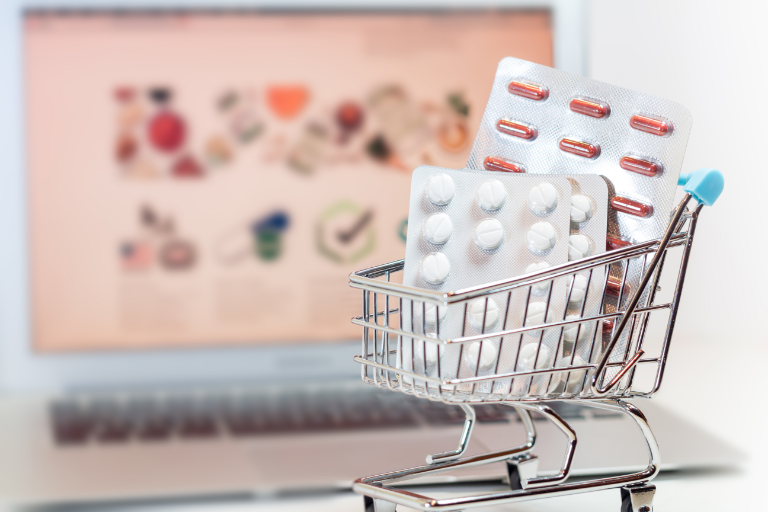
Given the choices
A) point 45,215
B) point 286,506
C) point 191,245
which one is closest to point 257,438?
point 286,506

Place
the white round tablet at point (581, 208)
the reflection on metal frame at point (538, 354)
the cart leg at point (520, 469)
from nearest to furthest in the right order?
the reflection on metal frame at point (538, 354)
the white round tablet at point (581, 208)
the cart leg at point (520, 469)

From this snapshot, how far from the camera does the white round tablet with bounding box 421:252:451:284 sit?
0.84 metres

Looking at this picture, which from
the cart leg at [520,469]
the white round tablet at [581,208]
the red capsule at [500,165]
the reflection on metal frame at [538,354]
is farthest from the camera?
the cart leg at [520,469]

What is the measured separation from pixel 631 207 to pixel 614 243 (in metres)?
0.05

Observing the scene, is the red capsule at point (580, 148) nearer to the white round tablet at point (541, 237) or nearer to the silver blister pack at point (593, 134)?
the silver blister pack at point (593, 134)

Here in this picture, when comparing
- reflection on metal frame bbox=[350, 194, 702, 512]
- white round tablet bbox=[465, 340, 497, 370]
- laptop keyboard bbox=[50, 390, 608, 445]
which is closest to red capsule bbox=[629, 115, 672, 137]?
reflection on metal frame bbox=[350, 194, 702, 512]

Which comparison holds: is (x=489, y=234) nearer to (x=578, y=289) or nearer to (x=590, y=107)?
(x=578, y=289)

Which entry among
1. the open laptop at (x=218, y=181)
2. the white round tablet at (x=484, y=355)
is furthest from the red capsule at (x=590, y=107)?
the open laptop at (x=218, y=181)

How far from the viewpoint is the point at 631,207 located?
0.90 meters

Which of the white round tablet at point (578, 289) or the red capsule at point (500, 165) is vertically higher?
the red capsule at point (500, 165)

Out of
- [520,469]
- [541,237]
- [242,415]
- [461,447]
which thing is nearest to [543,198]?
[541,237]

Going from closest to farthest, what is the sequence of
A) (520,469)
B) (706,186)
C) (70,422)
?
(706,186) < (520,469) < (70,422)

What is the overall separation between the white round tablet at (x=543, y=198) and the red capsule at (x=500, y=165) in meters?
0.13

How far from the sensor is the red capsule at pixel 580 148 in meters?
0.93
